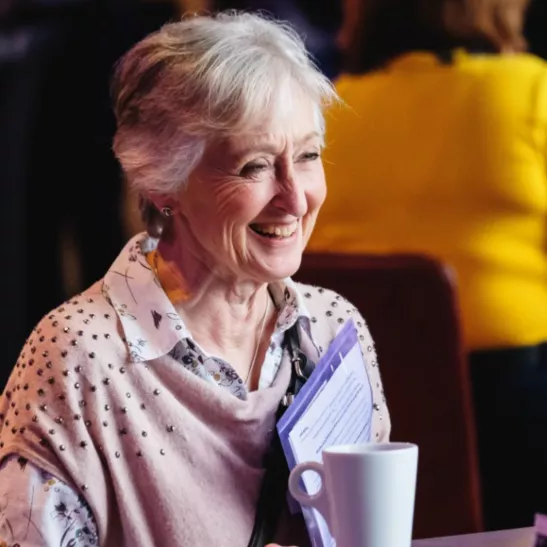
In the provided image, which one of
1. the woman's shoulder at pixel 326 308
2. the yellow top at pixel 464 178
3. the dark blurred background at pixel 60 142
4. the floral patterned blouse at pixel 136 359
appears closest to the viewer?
the floral patterned blouse at pixel 136 359

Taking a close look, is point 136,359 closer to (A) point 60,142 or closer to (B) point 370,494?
(B) point 370,494

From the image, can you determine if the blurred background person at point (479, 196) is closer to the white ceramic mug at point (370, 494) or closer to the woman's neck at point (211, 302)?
the woman's neck at point (211, 302)

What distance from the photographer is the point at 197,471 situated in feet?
4.88

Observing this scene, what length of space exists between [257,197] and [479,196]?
0.82 metres

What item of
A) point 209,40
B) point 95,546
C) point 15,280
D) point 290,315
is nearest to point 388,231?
point 290,315

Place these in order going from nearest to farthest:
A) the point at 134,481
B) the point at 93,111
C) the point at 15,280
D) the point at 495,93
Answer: the point at 134,481 → the point at 495,93 → the point at 93,111 → the point at 15,280

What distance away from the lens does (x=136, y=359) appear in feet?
4.81

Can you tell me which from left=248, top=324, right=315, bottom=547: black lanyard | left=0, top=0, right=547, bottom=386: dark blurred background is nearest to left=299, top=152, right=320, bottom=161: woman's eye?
left=248, top=324, right=315, bottom=547: black lanyard

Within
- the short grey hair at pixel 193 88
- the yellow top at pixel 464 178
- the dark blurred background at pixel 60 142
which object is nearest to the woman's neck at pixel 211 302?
the short grey hair at pixel 193 88

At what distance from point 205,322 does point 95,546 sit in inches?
12.8

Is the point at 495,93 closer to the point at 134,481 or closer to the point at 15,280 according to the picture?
the point at 134,481

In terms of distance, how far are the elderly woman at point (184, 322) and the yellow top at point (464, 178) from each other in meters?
0.67

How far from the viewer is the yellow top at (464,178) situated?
2.21 m

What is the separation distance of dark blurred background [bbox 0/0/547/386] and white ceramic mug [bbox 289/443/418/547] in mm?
2447
